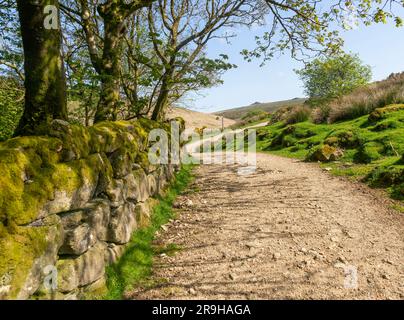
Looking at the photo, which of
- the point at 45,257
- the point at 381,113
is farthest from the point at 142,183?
the point at 381,113

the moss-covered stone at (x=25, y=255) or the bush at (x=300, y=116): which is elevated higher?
the bush at (x=300, y=116)

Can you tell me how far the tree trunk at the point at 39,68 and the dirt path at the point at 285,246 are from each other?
124 inches

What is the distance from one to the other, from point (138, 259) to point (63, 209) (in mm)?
2113

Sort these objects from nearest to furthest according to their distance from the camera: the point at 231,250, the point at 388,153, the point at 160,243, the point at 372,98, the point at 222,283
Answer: the point at 222,283 < the point at 231,250 < the point at 160,243 < the point at 388,153 < the point at 372,98

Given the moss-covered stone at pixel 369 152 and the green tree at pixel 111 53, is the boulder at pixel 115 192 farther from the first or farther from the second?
the moss-covered stone at pixel 369 152

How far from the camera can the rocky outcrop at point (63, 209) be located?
296 cm

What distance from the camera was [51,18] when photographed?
15.5ft

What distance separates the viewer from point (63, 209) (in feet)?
12.3

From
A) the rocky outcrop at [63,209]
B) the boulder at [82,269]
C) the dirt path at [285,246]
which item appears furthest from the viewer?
the dirt path at [285,246]

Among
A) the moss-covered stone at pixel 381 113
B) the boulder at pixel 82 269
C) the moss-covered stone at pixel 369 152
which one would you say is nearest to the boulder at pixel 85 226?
the boulder at pixel 82 269
